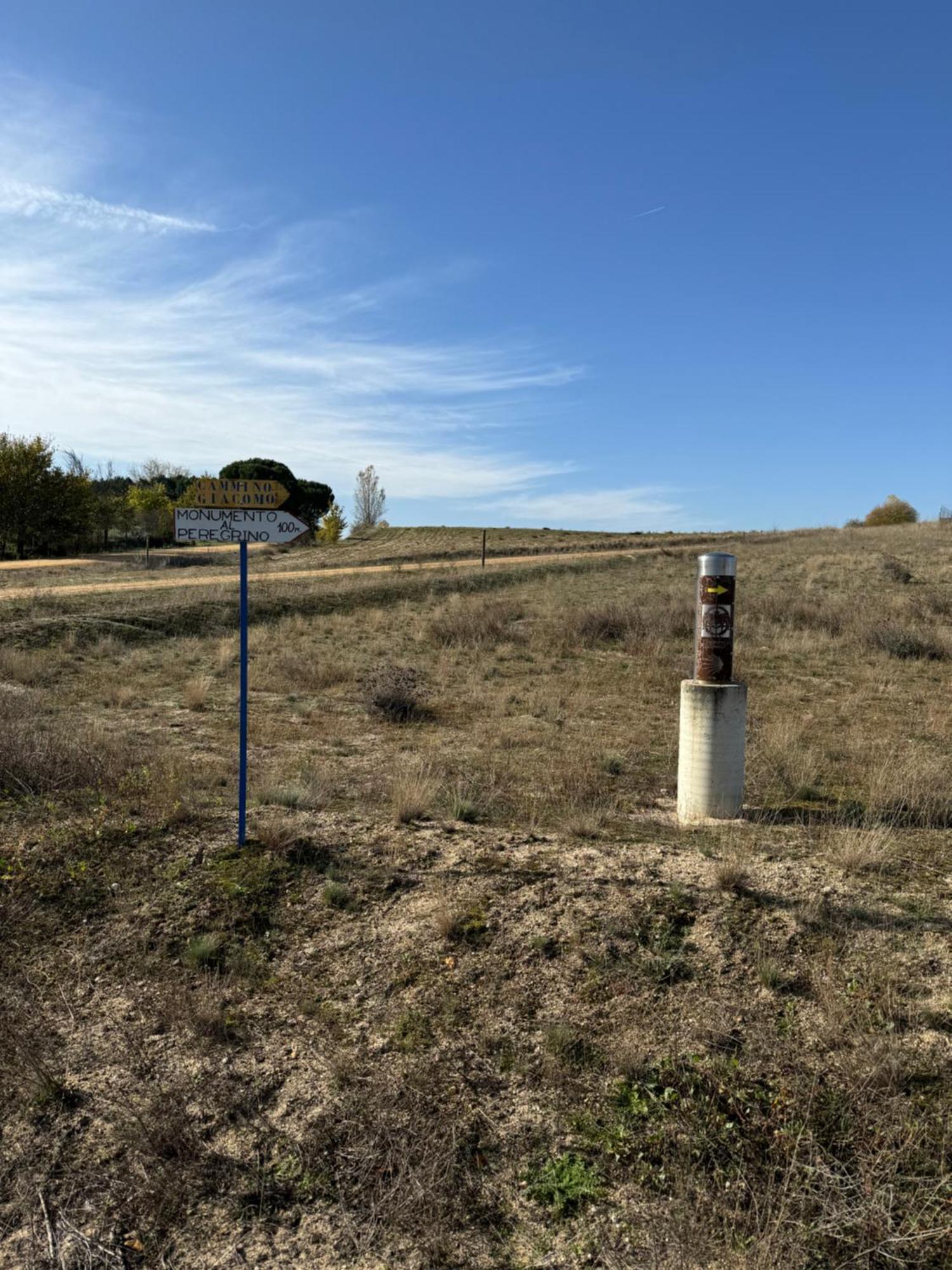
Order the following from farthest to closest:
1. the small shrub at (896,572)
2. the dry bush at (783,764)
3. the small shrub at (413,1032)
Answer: the small shrub at (896,572) < the dry bush at (783,764) < the small shrub at (413,1032)

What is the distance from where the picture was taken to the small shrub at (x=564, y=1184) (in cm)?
338

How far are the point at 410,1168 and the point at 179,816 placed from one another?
3776mm

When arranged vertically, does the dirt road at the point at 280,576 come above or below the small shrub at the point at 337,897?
above

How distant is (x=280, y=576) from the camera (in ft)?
106

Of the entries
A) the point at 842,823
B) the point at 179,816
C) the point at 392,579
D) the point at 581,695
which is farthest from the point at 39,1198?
the point at 392,579

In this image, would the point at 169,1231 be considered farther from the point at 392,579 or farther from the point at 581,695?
the point at 392,579

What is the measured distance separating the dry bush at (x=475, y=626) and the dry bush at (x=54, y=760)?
9.27 m

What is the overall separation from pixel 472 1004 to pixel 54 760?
4.69 m

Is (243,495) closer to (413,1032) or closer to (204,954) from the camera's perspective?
(204,954)

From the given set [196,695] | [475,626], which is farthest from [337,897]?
[475,626]

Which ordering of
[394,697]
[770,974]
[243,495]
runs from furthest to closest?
[394,697] < [243,495] < [770,974]

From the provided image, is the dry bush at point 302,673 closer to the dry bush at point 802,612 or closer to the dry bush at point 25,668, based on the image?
the dry bush at point 25,668

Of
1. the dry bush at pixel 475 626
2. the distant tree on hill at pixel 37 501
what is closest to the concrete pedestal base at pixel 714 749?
the dry bush at pixel 475 626

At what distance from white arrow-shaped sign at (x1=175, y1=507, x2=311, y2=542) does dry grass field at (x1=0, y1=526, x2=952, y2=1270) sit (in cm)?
206
